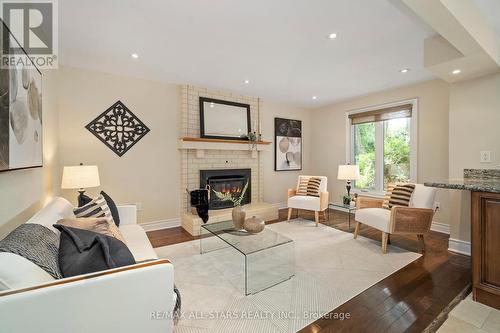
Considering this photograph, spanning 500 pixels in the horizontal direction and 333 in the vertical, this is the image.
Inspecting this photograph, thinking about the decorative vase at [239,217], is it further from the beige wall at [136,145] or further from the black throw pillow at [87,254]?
the beige wall at [136,145]

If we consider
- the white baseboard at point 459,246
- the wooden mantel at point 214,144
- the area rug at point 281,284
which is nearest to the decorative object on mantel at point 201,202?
the area rug at point 281,284

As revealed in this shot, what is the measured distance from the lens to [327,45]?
2.50 metres

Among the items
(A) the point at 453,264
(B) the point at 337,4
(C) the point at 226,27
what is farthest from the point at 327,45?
(A) the point at 453,264

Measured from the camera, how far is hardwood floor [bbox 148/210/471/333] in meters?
1.58

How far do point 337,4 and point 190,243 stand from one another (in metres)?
3.10

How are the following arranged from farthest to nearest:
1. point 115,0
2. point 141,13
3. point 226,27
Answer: point 226,27 < point 141,13 < point 115,0

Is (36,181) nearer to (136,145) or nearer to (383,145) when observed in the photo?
(136,145)

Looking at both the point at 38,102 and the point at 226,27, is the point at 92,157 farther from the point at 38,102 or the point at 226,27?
the point at 226,27

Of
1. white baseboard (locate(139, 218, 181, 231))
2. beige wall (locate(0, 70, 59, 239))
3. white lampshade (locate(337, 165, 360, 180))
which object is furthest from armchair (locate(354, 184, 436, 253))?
beige wall (locate(0, 70, 59, 239))

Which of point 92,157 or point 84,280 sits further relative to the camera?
point 92,157

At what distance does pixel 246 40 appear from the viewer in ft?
7.89

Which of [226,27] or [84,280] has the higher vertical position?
[226,27]

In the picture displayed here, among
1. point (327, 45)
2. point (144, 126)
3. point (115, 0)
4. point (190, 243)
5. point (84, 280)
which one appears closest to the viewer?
point (84, 280)

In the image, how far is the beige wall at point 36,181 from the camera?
1474 millimetres
